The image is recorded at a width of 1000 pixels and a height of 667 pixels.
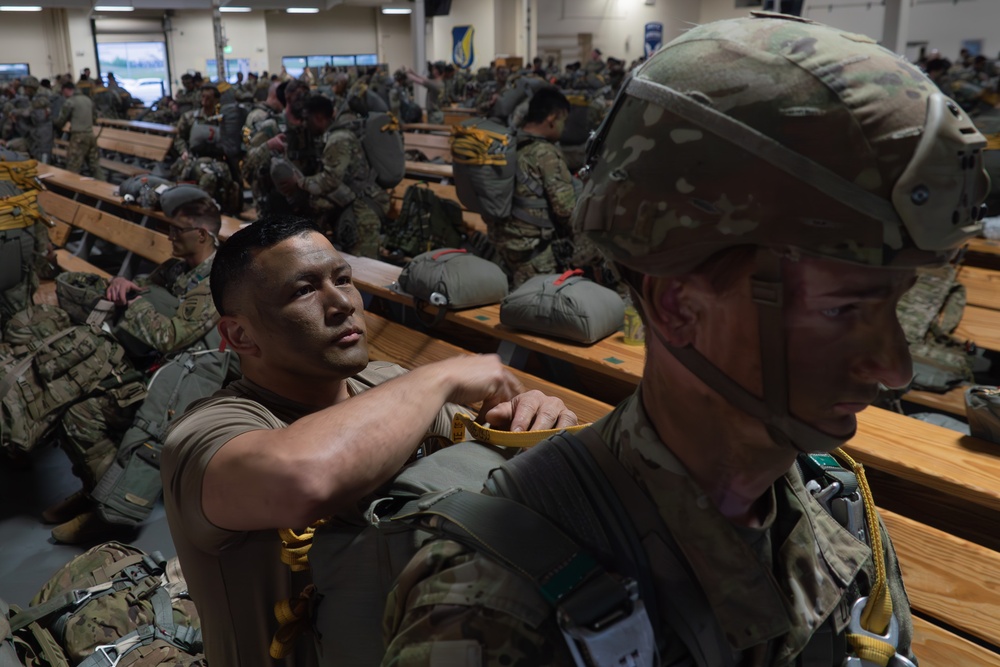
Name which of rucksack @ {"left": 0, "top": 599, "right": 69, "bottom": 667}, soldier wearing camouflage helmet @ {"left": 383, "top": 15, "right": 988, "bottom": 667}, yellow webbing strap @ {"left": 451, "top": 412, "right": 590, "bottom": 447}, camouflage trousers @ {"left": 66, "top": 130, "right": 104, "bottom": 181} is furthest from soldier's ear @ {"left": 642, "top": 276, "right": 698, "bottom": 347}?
camouflage trousers @ {"left": 66, "top": 130, "right": 104, "bottom": 181}

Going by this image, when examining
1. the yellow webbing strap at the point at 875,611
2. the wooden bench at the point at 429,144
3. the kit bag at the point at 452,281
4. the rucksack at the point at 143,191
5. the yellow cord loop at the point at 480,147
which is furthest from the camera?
the wooden bench at the point at 429,144

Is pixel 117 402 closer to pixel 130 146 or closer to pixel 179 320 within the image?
pixel 179 320

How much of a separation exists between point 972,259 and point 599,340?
313 centimetres

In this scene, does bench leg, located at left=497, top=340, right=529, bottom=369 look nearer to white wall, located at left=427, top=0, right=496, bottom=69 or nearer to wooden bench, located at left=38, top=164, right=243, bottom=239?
wooden bench, located at left=38, top=164, right=243, bottom=239

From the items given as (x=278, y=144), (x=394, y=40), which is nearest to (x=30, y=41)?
(x=394, y=40)

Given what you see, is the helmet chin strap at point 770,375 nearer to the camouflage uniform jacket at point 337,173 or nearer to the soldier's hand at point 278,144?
the camouflage uniform jacket at point 337,173

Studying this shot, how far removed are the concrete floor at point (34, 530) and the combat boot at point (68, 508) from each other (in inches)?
2.1

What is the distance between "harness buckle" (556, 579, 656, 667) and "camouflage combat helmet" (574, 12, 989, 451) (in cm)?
25

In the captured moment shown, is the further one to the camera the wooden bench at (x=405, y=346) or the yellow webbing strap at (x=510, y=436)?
the wooden bench at (x=405, y=346)

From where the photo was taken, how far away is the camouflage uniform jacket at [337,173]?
6336 millimetres

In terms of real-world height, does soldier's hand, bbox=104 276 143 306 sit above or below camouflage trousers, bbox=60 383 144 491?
above

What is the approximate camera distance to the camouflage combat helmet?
0.78m

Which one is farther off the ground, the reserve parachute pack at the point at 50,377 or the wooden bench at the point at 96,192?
the wooden bench at the point at 96,192

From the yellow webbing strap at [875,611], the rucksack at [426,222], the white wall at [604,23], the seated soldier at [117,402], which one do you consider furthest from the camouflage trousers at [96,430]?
the white wall at [604,23]
